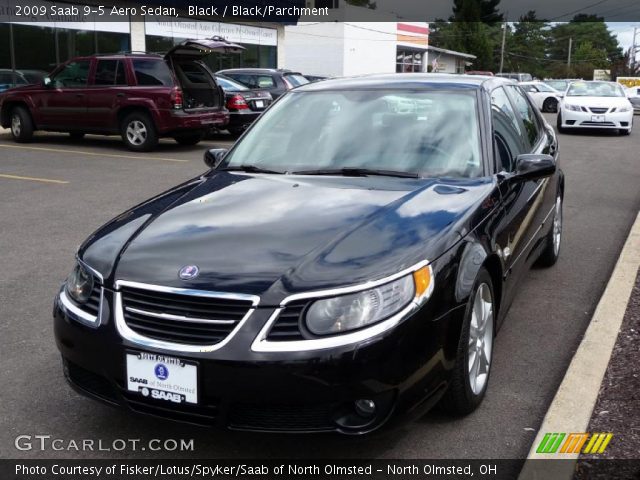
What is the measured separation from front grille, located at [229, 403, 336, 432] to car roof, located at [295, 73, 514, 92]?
8.21 feet

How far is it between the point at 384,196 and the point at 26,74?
56.8 ft

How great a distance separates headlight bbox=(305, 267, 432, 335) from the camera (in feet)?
8.82

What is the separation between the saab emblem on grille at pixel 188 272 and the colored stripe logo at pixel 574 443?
1.63 metres

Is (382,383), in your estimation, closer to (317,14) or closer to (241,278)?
(241,278)

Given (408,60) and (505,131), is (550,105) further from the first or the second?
(408,60)

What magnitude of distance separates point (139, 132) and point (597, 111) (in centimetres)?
1174

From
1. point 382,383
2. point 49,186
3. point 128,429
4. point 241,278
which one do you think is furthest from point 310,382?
point 49,186

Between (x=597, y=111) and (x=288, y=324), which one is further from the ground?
(x=597, y=111)

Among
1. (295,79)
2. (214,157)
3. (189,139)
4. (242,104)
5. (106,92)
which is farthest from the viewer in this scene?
(295,79)

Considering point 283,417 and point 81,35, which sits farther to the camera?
point 81,35

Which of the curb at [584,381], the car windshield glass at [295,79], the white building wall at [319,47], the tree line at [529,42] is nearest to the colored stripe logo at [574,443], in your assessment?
the curb at [584,381]

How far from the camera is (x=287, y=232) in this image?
3.15 meters

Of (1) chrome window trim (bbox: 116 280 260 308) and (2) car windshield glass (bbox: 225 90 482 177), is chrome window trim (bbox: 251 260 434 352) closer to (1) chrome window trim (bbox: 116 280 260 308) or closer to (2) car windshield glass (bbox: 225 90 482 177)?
(1) chrome window trim (bbox: 116 280 260 308)

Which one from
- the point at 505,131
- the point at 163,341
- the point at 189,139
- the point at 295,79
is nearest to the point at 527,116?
the point at 505,131
